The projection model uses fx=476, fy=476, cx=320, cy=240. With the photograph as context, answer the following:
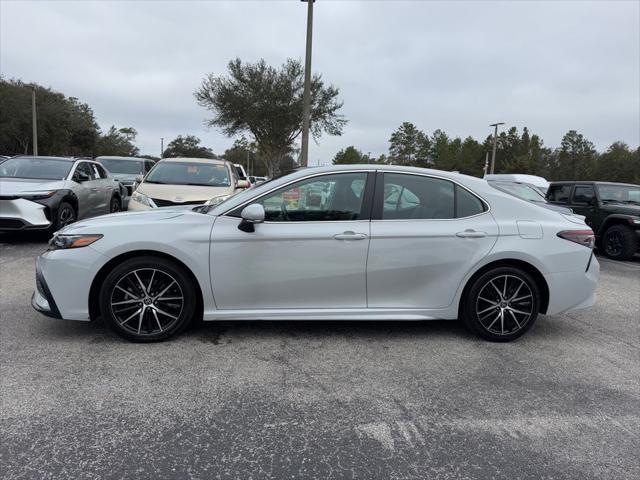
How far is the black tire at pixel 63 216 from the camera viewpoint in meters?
8.15

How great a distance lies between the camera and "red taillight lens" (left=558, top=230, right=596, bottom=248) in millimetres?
4215

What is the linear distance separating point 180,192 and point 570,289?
6275mm

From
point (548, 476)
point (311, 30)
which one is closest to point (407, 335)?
point (548, 476)

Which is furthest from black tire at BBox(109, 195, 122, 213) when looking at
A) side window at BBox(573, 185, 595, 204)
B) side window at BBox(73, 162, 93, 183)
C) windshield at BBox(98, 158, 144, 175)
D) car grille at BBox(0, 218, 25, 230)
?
side window at BBox(573, 185, 595, 204)

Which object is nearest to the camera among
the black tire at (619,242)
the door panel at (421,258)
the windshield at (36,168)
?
the door panel at (421,258)

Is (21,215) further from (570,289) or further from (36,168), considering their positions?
(570,289)

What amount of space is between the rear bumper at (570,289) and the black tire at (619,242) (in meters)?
6.71

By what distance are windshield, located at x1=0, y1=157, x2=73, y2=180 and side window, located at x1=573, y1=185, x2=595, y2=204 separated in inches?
436

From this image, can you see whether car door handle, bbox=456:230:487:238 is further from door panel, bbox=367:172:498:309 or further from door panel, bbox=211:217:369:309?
door panel, bbox=211:217:369:309

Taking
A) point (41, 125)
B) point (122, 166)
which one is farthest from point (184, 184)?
point (41, 125)

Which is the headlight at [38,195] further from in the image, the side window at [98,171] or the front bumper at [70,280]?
the front bumper at [70,280]

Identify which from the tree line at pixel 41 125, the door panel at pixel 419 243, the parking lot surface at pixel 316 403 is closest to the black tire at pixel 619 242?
the parking lot surface at pixel 316 403

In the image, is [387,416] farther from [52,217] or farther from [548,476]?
[52,217]

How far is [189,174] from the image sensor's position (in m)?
9.16
